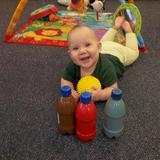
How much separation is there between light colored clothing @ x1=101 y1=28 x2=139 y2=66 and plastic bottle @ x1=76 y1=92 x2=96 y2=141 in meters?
0.45

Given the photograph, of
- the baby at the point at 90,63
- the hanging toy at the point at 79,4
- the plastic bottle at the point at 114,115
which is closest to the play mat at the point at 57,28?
the hanging toy at the point at 79,4

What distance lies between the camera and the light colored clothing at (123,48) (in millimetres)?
1160

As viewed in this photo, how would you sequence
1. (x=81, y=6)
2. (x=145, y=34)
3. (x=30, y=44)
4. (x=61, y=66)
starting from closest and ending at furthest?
(x=61, y=66), (x=30, y=44), (x=145, y=34), (x=81, y=6)

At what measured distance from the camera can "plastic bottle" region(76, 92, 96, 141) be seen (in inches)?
28.5

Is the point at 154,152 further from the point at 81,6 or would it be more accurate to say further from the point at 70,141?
the point at 81,6

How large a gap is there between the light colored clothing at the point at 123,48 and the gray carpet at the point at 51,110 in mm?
51

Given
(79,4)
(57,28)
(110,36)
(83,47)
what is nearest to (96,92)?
(83,47)

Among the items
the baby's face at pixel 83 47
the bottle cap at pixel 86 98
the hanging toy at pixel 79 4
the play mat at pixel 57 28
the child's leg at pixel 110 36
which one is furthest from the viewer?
the hanging toy at pixel 79 4

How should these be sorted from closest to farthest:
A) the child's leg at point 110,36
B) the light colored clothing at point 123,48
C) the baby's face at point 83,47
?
the baby's face at point 83,47 → the light colored clothing at point 123,48 → the child's leg at point 110,36

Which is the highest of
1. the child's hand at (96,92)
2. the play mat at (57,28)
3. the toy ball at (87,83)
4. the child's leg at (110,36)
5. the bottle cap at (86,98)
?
the bottle cap at (86,98)

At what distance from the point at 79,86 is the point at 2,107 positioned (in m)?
0.31

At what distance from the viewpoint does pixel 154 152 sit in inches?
29.4

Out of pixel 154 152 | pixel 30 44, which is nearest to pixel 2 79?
pixel 30 44

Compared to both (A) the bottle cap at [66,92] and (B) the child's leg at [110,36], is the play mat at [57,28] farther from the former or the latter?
(A) the bottle cap at [66,92]
